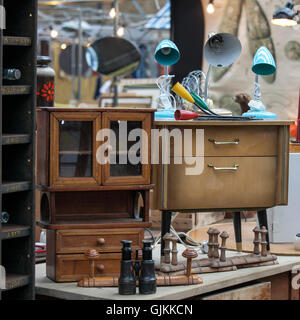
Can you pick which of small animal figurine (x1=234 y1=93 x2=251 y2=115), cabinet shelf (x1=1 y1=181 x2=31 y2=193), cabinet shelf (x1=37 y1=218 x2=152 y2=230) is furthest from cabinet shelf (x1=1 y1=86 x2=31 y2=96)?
small animal figurine (x1=234 y1=93 x2=251 y2=115)

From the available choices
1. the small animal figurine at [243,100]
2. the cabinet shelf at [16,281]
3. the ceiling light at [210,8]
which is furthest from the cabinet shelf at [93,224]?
the ceiling light at [210,8]

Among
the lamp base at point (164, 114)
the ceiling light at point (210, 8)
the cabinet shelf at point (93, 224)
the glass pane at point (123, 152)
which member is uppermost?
the ceiling light at point (210, 8)

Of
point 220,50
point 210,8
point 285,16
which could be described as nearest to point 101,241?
point 220,50

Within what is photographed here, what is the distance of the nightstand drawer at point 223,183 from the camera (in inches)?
171

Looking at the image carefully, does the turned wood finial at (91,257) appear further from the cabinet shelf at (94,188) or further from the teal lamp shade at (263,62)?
the teal lamp shade at (263,62)

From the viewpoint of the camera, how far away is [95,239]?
4.09 metres

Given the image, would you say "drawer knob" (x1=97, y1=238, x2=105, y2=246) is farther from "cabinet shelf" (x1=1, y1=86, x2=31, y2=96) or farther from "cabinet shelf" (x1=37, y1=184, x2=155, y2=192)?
"cabinet shelf" (x1=1, y1=86, x2=31, y2=96)

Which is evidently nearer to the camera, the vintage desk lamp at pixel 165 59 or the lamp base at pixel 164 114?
the lamp base at pixel 164 114

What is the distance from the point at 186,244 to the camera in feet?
17.2

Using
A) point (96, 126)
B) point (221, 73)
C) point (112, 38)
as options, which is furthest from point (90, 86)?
point (96, 126)

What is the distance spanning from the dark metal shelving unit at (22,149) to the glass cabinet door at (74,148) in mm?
222

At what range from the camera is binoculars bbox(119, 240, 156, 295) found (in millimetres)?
3773

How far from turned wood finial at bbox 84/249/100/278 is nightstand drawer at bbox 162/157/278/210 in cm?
60
